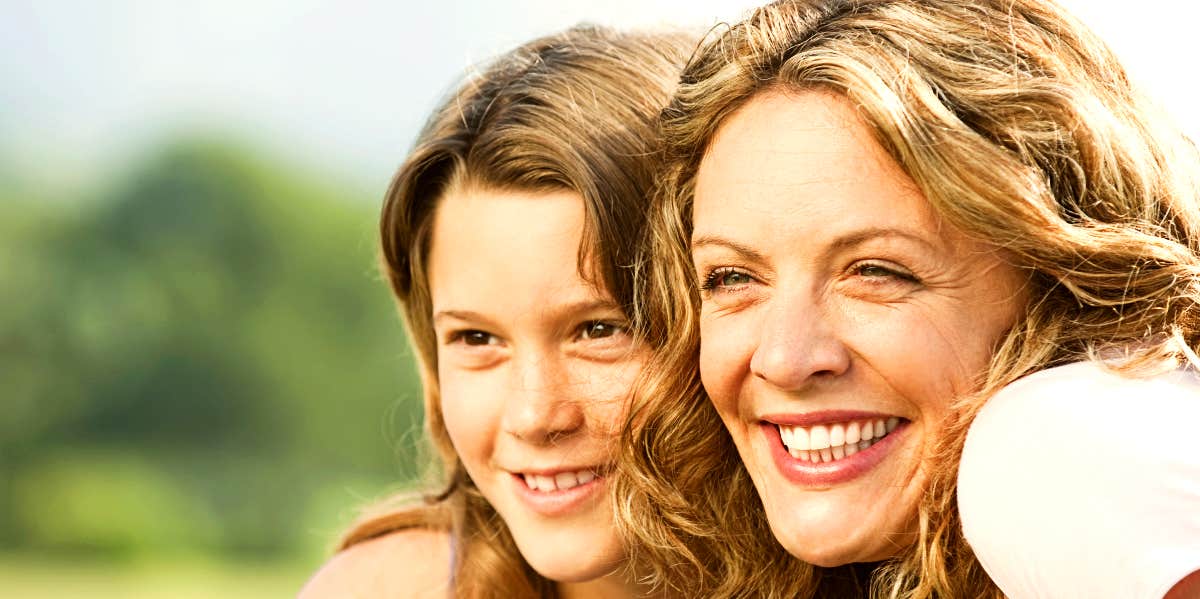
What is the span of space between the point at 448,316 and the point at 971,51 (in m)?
1.35

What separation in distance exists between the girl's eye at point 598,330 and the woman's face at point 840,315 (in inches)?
19.4

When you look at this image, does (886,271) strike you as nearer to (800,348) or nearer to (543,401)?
(800,348)

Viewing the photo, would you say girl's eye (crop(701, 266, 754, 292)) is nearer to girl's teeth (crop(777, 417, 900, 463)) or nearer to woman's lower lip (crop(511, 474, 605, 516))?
girl's teeth (crop(777, 417, 900, 463))

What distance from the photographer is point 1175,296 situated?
7.70 feet

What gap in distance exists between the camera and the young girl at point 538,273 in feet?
9.99

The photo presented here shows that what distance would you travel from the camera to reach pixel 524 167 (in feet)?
10.3

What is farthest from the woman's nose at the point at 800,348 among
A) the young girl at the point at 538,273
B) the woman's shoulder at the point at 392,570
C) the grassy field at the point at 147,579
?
the grassy field at the point at 147,579

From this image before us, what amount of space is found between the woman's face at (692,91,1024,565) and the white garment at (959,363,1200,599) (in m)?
0.27

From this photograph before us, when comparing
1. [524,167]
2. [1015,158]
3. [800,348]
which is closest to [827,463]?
[800,348]

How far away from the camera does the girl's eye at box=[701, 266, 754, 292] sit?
2617mm

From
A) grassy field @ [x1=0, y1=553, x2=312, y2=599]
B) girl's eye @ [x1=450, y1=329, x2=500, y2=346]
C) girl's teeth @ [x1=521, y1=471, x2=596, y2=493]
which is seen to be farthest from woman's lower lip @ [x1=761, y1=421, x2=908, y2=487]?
grassy field @ [x1=0, y1=553, x2=312, y2=599]

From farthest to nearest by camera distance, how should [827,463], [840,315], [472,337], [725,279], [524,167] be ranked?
[472,337] < [524,167] < [725,279] < [827,463] < [840,315]

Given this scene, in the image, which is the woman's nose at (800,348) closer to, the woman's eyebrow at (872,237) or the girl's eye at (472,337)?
the woman's eyebrow at (872,237)

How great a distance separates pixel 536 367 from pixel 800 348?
31.7 inches
